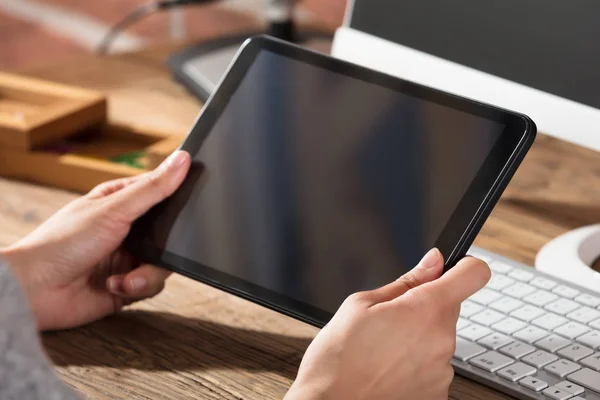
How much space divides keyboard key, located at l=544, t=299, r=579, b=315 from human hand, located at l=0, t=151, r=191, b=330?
0.34 metres

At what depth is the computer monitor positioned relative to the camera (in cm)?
86

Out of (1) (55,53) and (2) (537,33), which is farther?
(1) (55,53)

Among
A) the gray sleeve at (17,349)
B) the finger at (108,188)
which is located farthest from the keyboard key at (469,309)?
the gray sleeve at (17,349)

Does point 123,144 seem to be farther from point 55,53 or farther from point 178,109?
point 55,53

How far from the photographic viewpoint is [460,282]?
2.17ft

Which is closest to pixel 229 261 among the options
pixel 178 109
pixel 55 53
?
pixel 178 109

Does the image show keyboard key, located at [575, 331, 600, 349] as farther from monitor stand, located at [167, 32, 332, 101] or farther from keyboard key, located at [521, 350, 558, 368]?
monitor stand, located at [167, 32, 332, 101]

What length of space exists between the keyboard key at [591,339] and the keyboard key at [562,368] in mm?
32

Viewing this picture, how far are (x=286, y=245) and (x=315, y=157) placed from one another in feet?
0.26

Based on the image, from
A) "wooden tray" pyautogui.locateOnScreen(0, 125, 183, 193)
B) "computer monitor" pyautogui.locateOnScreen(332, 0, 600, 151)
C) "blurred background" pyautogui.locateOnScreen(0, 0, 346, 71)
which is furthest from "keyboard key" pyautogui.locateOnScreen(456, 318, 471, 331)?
"blurred background" pyautogui.locateOnScreen(0, 0, 346, 71)

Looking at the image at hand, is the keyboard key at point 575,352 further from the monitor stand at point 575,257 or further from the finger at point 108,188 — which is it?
the finger at point 108,188

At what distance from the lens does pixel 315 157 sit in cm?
79

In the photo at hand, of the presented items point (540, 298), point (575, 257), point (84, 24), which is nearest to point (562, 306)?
point (540, 298)

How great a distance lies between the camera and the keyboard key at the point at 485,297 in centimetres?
79
